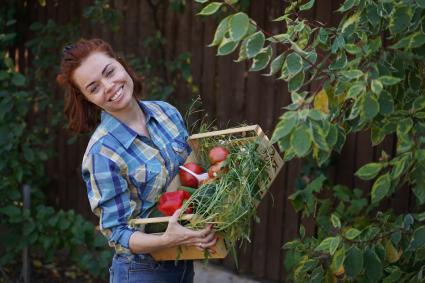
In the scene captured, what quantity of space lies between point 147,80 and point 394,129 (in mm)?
2592

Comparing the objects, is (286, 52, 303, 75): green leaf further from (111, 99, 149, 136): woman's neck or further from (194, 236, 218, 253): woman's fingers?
(111, 99, 149, 136): woman's neck

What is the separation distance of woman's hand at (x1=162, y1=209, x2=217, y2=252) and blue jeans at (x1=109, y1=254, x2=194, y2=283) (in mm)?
251

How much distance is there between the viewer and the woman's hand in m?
2.15

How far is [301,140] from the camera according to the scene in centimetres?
150

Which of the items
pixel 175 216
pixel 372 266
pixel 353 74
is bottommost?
pixel 372 266

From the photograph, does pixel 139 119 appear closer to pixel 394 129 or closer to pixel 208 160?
pixel 208 160

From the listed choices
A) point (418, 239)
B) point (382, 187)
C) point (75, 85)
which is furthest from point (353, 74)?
point (75, 85)

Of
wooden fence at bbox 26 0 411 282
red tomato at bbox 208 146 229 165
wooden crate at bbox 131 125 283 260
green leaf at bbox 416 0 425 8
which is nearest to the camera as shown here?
green leaf at bbox 416 0 425 8

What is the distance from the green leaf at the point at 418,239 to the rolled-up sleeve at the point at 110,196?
2.80ft

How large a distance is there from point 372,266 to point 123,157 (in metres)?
0.85

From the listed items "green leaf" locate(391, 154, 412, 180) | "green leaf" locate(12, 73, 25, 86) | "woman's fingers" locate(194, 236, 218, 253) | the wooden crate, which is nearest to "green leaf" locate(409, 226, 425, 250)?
"green leaf" locate(391, 154, 412, 180)

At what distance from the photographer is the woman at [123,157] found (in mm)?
2279

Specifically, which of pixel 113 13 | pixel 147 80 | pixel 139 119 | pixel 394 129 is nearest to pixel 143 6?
pixel 113 13

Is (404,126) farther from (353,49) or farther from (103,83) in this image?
(103,83)
